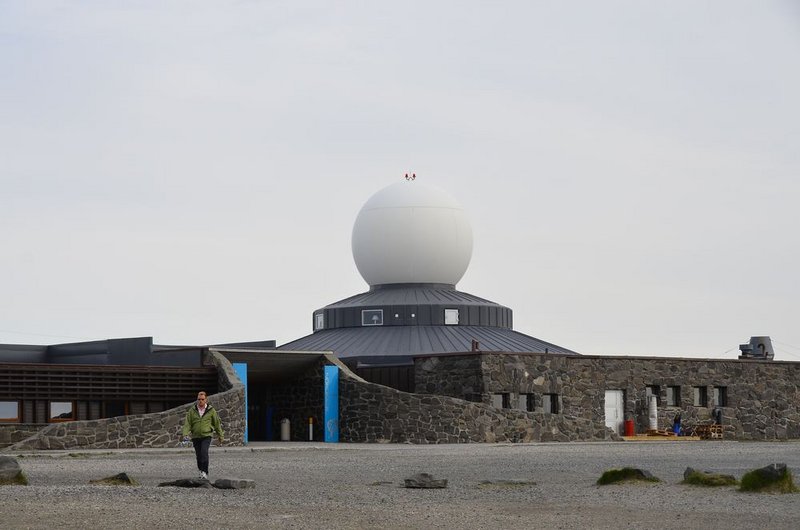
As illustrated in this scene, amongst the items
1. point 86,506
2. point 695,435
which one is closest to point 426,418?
point 695,435

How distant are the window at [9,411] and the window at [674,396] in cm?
2110

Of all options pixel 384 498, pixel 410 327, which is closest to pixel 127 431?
pixel 384 498

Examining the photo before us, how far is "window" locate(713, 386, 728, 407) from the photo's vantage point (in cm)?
4497

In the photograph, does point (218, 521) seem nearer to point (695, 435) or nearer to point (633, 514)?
point (633, 514)

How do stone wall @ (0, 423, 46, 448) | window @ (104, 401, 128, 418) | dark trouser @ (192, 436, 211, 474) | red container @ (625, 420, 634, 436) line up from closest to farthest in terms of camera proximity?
dark trouser @ (192, 436, 211, 474) → stone wall @ (0, 423, 46, 448) → window @ (104, 401, 128, 418) → red container @ (625, 420, 634, 436)

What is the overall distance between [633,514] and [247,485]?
18.3 ft

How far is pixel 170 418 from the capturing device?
1262 inches

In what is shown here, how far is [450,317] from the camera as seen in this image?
1900 inches

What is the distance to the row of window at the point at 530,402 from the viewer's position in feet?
129

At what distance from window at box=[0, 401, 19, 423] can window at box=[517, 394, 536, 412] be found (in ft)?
48.7

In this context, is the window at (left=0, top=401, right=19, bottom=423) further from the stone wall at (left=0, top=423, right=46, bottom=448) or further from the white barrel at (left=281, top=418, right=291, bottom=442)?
the white barrel at (left=281, top=418, right=291, bottom=442)

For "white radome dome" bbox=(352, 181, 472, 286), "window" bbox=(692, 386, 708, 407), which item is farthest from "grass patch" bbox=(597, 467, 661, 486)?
"white radome dome" bbox=(352, 181, 472, 286)

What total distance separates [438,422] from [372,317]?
12.4 m

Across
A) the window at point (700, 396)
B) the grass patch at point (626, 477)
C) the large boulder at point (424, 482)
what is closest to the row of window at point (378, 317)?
the window at point (700, 396)
